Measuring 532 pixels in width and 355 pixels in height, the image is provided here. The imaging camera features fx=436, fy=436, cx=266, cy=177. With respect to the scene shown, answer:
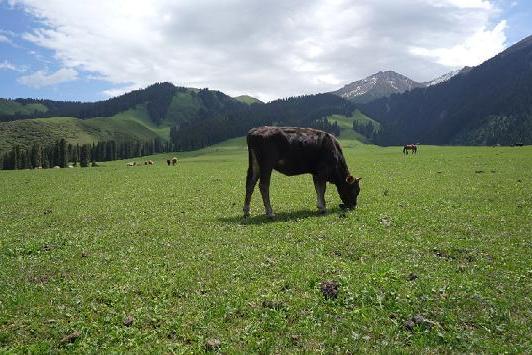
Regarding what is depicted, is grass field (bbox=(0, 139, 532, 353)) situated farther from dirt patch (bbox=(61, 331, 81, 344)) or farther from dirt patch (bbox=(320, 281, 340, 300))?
dirt patch (bbox=(320, 281, 340, 300))

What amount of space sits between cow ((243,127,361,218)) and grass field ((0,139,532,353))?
4.02 feet

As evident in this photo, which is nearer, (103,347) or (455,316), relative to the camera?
(103,347)

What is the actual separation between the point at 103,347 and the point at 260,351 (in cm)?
308

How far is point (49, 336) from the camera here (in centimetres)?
898

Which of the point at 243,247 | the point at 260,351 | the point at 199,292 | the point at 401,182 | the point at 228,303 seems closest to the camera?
the point at 260,351

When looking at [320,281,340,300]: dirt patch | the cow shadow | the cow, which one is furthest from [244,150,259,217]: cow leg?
[320,281,340,300]: dirt patch

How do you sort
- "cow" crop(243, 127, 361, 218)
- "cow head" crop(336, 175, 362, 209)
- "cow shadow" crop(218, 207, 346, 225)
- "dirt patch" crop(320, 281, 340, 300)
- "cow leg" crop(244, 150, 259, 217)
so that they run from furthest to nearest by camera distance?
1. "cow head" crop(336, 175, 362, 209)
2. "cow leg" crop(244, 150, 259, 217)
3. "cow" crop(243, 127, 361, 218)
4. "cow shadow" crop(218, 207, 346, 225)
5. "dirt patch" crop(320, 281, 340, 300)

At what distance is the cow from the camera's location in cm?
2002

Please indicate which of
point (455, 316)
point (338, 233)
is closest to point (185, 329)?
point (455, 316)

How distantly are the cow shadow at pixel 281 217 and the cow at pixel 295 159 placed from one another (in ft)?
1.22

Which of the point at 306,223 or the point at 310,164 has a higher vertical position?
the point at 310,164

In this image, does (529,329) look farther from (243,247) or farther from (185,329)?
(243,247)

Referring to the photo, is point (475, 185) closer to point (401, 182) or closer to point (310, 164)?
point (401, 182)

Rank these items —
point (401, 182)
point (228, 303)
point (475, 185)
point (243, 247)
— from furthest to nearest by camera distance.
Result: point (401, 182)
point (475, 185)
point (243, 247)
point (228, 303)
